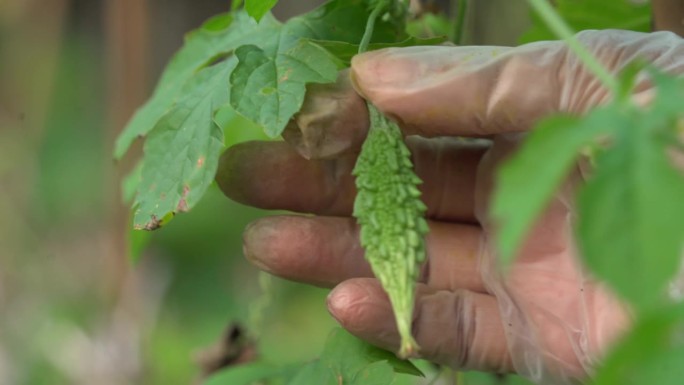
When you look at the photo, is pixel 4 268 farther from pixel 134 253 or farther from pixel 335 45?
pixel 335 45

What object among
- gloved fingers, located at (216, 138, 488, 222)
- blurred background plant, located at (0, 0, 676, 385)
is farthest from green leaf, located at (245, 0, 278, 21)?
blurred background plant, located at (0, 0, 676, 385)

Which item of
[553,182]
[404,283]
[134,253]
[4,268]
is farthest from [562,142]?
[4,268]

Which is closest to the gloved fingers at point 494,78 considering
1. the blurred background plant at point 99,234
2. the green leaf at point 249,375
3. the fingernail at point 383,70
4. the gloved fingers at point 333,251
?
the fingernail at point 383,70

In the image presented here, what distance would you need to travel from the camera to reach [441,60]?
107 cm

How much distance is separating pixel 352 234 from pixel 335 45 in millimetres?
306

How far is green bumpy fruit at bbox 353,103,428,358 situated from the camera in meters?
0.84

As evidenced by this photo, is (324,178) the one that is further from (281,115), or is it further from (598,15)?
(598,15)

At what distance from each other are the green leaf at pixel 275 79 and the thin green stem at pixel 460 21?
281 mm

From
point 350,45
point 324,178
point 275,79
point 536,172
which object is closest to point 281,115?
point 275,79

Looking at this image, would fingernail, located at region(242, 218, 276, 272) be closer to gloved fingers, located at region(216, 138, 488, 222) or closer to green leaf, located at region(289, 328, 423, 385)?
gloved fingers, located at region(216, 138, 488, 222)

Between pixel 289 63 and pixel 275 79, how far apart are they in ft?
0.12

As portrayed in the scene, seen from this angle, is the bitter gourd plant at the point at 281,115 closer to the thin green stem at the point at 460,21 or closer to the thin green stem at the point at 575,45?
the thin green stem at the point at 460,21

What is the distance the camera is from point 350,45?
112cm

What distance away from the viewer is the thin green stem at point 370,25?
1.09m
